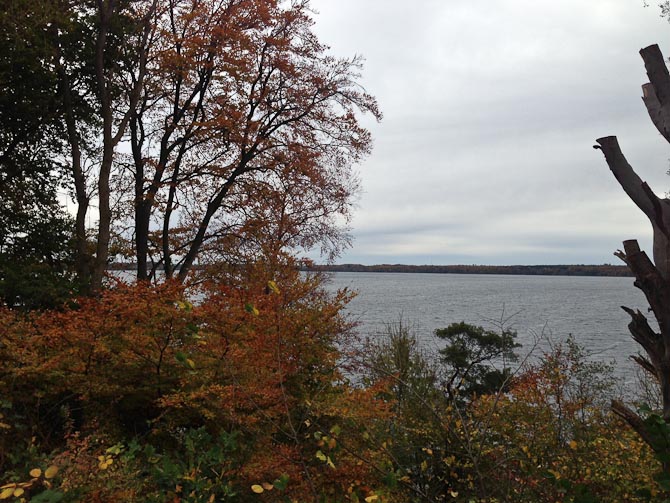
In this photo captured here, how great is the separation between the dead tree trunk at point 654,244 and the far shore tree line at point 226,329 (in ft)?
0.04

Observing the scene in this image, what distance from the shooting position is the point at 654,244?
11.6 feet

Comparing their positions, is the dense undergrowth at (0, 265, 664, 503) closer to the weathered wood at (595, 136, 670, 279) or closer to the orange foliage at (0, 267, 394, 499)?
the orange foliage at (0, 267, 394, 499)

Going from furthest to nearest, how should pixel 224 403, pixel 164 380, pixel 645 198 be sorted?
pixel 164 380
pixel 224 403
pixel 645 198

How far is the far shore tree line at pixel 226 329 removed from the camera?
4.43 metres

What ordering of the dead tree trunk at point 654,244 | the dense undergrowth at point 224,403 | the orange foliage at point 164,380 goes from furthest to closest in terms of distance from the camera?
the orange foliage at point 164,380, the dense undergrowth at point 224,403, the dead tree trunk at point 654,244

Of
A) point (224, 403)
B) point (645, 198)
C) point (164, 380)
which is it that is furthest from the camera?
point (164, 380)

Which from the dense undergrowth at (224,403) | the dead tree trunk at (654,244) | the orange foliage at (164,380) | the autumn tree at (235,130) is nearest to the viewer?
the dead tree trunk at (654,244)

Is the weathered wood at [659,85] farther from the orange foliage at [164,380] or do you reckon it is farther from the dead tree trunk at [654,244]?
the orange foliage at [164,380]

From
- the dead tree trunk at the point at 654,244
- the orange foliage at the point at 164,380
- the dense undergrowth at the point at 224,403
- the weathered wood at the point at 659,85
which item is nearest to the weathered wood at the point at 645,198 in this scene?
the dead tree trunk at the point at 654,244

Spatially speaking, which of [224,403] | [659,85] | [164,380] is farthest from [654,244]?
[164,380]

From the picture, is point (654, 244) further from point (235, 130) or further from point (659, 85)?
point (235, 130)

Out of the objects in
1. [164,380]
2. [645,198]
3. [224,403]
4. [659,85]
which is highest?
[659,85]

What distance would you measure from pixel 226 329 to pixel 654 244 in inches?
200

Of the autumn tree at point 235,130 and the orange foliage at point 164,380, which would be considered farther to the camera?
the autumn tree at point 235,130
